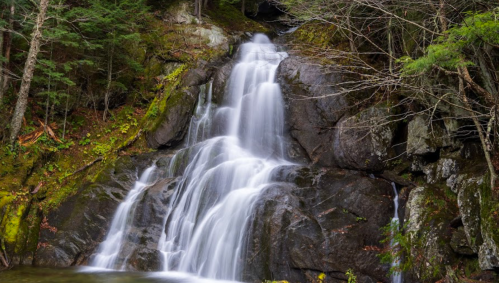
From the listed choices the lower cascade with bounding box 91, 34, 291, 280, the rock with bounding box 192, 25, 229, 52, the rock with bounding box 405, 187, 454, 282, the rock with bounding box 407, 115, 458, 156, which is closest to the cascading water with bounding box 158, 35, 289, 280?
the lower cascade with bounding box 91, 34, 291, 280

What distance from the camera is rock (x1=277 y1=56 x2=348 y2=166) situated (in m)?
10.2

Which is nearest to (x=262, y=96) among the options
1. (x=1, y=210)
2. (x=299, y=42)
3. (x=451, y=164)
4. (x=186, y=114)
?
(x=186, y=114)

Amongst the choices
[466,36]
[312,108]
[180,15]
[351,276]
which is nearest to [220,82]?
[312,108]

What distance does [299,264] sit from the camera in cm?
734

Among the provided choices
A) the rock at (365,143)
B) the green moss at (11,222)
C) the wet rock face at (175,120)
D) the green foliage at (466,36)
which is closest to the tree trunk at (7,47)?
the green moss at (11,222)

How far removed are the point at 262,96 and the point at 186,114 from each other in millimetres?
2738

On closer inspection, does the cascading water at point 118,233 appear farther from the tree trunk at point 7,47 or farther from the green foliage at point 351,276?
the tree trunk at point 7,47

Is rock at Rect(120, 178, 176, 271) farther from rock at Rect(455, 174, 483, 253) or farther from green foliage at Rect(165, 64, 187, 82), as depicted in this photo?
rock at Rect(455, 174, 483, 253)

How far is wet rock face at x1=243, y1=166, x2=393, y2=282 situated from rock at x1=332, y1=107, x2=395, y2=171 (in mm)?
609

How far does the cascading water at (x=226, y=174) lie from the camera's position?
828 centimetres

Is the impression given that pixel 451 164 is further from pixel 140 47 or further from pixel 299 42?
pixel 140 47

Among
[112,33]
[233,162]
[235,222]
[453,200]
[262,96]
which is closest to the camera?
[453,200]

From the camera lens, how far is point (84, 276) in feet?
26.8

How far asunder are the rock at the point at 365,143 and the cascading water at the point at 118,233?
5779 millimetres
